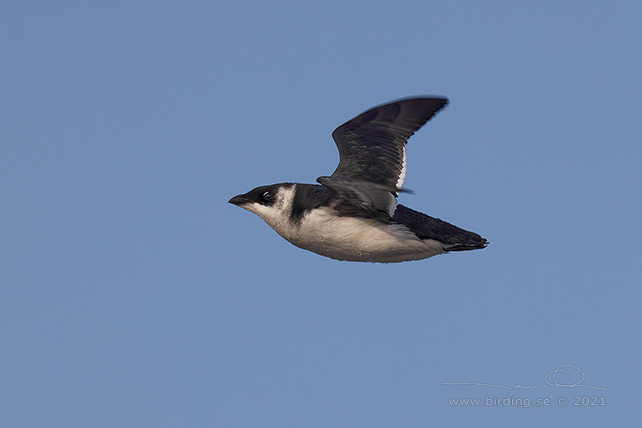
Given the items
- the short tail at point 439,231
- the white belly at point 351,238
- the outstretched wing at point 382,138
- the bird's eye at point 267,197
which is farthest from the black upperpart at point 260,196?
the short tail at point 439,231

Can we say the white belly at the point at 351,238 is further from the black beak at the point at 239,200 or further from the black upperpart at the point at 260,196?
the black beak at the point at 239,200

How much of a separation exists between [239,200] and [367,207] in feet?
6.97

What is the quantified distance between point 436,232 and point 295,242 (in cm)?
220

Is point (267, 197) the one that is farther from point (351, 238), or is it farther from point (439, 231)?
point (439, 231)

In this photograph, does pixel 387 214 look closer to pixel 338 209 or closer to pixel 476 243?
pixel 338 209

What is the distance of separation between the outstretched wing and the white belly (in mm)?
675

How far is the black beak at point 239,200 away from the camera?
1123 cm

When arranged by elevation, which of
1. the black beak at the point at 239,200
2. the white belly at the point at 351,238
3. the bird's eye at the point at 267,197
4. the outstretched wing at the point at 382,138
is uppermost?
the outstretched wing at the point at 382,138

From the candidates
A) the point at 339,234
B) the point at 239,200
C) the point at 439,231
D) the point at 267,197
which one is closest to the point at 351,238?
the point at 339,234

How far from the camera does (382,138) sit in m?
11.6

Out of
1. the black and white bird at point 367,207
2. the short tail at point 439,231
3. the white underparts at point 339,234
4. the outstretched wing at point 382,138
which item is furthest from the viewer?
the short tail at point 439,231

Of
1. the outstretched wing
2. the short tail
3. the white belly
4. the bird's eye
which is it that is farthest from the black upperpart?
the short tail

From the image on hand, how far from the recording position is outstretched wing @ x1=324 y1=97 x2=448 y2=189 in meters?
10.9

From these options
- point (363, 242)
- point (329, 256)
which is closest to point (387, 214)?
point (363, 242)
